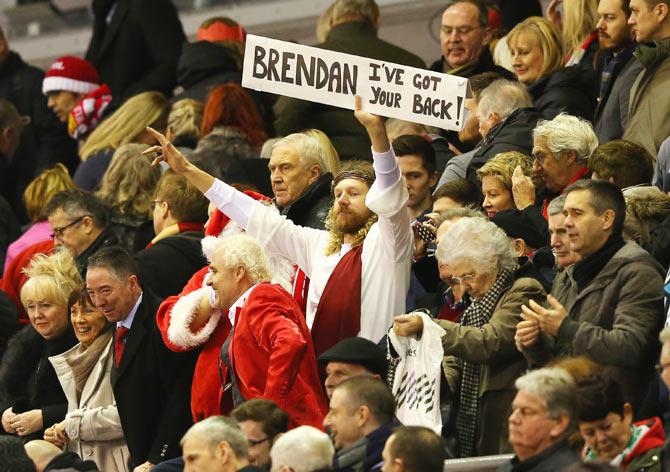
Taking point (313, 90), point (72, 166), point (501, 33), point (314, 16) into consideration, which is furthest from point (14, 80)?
point (313, 90)

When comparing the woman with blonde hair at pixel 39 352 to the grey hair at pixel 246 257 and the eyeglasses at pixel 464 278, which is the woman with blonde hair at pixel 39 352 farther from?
the eyeglasses at pixel 464 278

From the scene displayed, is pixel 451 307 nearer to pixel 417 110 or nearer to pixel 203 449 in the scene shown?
pixel 417 110

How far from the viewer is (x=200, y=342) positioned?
8602mm

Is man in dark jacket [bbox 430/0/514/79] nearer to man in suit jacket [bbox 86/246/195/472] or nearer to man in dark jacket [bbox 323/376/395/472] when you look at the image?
man in suit jacket [bbox 86/246/195/472]

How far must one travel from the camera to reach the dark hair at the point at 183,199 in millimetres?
9930

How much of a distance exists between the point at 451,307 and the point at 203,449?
1.54 m

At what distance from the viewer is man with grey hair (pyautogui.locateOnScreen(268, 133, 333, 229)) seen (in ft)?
30.1

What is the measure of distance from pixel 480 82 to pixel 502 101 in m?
0.33

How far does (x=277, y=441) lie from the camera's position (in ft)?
23.6

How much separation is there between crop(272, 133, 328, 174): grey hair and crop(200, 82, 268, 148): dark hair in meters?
1.83

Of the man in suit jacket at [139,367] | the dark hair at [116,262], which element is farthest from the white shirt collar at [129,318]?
the dark hair at [116,262]

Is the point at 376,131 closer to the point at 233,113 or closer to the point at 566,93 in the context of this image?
the point at 566,93

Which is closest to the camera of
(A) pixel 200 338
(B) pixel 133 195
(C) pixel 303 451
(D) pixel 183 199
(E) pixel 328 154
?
(C) pixel 303 451

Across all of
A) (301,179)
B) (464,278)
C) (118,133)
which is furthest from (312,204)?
(118,133)
